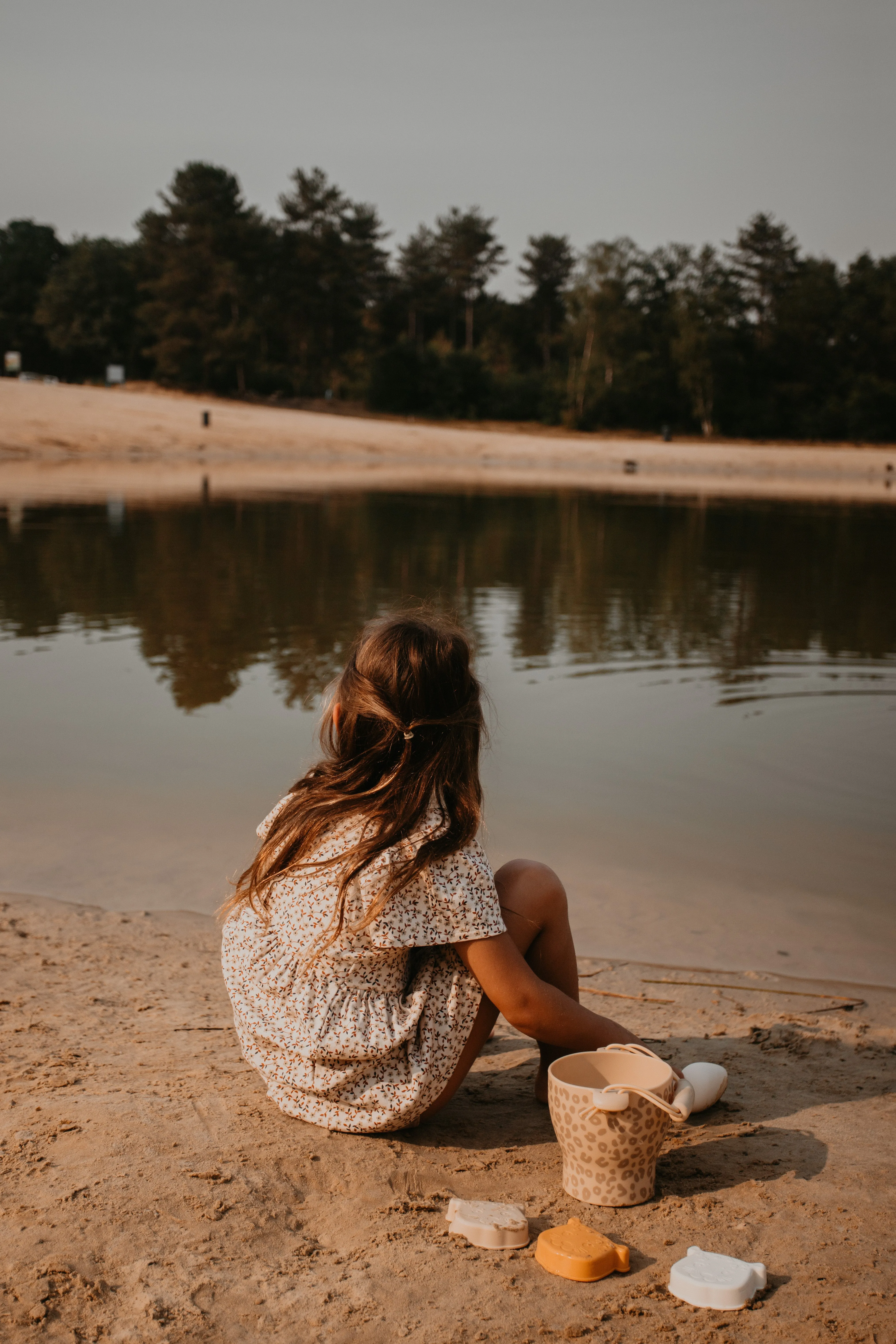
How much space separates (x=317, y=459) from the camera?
41344 millimetres

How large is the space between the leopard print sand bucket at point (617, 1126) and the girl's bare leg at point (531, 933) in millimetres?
200

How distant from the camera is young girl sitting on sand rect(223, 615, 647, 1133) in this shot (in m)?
2.43

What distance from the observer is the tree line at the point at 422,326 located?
61688 mm

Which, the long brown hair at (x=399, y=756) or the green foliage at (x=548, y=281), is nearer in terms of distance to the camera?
the long brown hair at (x=399, y=756)

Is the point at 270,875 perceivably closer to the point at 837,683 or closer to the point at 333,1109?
the point at 333,1109

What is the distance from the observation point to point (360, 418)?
58031 mm

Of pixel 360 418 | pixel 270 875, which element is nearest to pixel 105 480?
pixel 270 875

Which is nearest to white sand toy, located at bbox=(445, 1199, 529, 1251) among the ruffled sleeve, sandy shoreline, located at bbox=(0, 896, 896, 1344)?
sandy shoreline, located at bbox=(0, 896, 896, 1344)

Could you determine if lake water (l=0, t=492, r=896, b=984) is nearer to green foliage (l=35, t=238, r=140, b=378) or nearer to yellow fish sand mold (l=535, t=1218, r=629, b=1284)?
yellow fish sand mold (l=535, t=1218, r=629, b=1284)

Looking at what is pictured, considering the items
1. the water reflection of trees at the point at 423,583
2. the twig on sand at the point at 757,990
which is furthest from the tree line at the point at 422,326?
the twig on sand at the point at 757,990

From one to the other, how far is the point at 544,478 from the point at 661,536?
18.2 metres

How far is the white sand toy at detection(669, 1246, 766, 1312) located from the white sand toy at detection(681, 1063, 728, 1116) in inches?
23.3

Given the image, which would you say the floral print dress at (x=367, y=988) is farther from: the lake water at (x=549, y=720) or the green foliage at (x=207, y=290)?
the green foliage at (x=207, y=290)

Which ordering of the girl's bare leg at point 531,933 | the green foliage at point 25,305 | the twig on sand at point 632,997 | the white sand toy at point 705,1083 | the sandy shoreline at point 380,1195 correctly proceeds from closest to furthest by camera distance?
the sandy shoreline at point 380,1195, the girl's bare leg at point 531,933, the white sand toy at point 705,1083, the twig on sand at point 632,997, the green foliage at point 25,305
